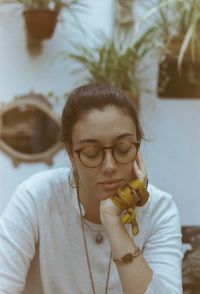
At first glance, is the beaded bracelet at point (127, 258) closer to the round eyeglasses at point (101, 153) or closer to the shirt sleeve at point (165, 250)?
the shirt sleeve at point (165, 250)

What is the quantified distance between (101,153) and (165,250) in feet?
1.21

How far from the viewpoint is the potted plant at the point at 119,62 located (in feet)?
9.73

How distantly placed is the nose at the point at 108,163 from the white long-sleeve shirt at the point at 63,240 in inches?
8.6

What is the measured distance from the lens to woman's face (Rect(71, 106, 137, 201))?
1.42 metres

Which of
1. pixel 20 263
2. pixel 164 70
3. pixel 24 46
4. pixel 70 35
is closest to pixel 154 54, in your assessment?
pixel 164 70

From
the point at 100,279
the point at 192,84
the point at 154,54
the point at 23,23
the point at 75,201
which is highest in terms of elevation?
the point at 23,23

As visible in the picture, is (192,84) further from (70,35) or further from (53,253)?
(53,253)

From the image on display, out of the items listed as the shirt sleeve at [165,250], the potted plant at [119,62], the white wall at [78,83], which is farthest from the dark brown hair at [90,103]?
the white wall at [78,83]

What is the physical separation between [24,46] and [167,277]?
6.44 feet

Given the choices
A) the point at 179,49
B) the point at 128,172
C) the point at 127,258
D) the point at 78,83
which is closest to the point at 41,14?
the point at 78,83

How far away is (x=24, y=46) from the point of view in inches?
122

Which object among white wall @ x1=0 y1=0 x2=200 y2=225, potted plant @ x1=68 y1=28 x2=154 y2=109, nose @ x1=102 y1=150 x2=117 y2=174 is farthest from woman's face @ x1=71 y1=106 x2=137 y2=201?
white wall @ x1=0 y1=0 x2=200 y2=225

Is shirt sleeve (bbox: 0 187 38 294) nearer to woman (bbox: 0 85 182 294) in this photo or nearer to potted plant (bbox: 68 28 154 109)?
woman (bbox: 0 85 182 294)

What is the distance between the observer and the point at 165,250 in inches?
61.4
